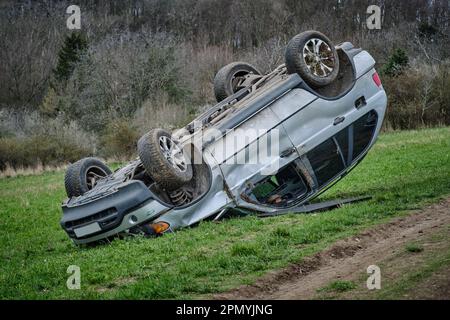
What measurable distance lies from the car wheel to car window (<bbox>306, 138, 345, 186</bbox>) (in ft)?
3.18

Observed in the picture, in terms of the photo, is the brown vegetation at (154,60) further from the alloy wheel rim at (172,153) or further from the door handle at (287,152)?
the alloy wheel rim at (172,153)

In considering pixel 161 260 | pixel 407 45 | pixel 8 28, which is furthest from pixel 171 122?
pixel 8 28

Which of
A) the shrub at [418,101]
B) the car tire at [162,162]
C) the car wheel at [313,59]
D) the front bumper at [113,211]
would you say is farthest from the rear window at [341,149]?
the shrub at [418,101]

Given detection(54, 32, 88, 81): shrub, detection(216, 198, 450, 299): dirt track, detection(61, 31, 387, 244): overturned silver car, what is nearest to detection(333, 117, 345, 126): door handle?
detection(61, 31, 387, 244): overturned silver car

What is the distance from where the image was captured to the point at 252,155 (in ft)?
34.7

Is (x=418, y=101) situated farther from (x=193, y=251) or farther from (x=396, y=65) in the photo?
(x=193, y=251)

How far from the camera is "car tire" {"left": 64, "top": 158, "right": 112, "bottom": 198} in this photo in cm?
1079

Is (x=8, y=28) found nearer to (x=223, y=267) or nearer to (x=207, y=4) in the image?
(x=207, y=4)

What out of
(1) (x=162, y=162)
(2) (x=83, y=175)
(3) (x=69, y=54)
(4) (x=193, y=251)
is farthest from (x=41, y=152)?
(4) (x=193, y=251)

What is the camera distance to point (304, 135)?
1096 centimetres

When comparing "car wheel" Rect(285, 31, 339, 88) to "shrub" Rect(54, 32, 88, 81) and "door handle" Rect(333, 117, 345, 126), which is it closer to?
"door handle" Rect(333, 117, 345, 126)

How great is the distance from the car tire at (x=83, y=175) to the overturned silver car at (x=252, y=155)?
0.02 m

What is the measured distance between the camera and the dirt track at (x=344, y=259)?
7.09m

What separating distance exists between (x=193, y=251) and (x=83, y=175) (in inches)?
113
